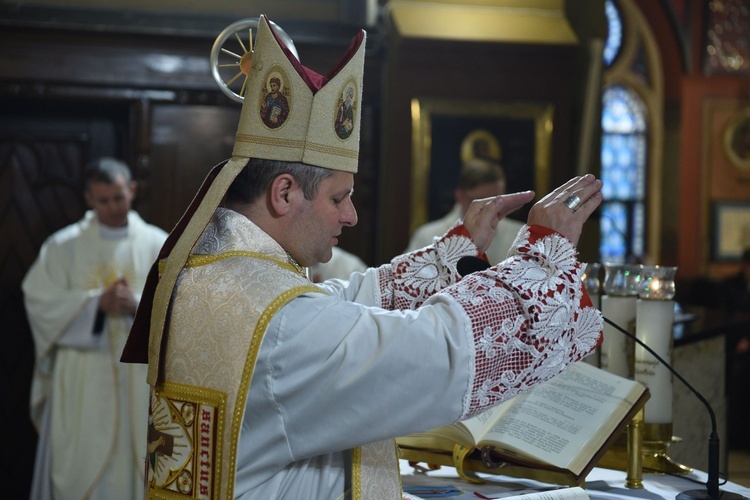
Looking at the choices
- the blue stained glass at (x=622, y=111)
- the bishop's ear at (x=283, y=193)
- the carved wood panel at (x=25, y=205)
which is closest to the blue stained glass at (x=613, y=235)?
the blue stained glass at (x=622, y=111)

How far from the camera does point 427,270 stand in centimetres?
212

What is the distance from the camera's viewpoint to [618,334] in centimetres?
226

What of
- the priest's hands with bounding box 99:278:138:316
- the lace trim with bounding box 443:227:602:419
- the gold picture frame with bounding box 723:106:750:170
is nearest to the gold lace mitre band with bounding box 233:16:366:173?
the lace trim with bounding box 443:227:602:419

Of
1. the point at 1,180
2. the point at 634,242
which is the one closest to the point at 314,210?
the point at 1,180

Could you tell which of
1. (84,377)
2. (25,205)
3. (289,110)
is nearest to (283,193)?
(289,110)

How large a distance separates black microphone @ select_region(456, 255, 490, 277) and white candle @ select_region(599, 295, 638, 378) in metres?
0.38

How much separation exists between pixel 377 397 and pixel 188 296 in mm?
399

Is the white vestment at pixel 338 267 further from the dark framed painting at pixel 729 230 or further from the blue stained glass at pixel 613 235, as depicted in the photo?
the dark framed painting at pixel 729 230

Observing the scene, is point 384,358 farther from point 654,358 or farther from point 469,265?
point 654,358

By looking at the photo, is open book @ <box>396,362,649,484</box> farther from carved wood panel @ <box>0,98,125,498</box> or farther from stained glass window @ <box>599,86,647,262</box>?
stained glass window @ <box>599,86,647,262</box>

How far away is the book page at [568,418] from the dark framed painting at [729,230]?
10746mm

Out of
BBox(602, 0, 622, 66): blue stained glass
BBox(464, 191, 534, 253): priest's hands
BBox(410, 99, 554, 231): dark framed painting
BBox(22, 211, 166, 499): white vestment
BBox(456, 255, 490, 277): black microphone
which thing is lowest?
BBox(22, 211, 166, 499): white vestment

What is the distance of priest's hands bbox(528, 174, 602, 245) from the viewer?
66.1 inches

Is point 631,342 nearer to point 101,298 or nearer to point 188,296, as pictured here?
point 188,296
